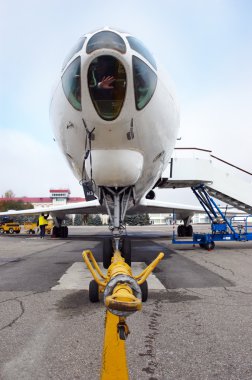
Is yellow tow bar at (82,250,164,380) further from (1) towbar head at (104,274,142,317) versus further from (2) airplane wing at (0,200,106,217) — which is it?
(2) airplane wing at (0,200,106,217)

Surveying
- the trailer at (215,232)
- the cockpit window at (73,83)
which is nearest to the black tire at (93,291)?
the cockpit window at (73,83)

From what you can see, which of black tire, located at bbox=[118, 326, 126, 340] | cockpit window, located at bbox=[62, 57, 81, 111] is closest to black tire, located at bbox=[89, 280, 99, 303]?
cockpit window, located at bbox=[62, 57, 81, 111]

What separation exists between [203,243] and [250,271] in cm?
532

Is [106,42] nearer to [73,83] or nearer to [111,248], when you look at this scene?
[73,83]

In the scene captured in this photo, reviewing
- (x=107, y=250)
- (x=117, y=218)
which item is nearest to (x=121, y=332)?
(x=117, y=218)

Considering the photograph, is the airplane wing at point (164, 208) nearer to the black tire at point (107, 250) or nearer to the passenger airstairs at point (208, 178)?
the passenger airstairs at point (208, 178)

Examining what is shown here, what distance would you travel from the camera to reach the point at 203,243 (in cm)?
1338

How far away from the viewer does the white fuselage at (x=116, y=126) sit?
4.56 metres

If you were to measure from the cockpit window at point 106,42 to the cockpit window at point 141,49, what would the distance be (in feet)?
0.61

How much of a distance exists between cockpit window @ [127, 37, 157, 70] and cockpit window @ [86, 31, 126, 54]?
19 centimetres

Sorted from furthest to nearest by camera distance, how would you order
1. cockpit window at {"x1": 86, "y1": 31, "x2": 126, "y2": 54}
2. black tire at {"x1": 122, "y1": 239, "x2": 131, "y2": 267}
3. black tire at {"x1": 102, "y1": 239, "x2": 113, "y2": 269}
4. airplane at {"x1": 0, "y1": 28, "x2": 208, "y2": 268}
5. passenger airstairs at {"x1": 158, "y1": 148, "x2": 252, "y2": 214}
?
1. passenger airstairs at {"x1": 158, "y1": 148, "x2": 252, "y2": 214}
2. black tire at {"x1": 102, "y1": 239, "x2": 113, "y2": 269}
3. black tire at {"x1": 122, "y1": 239, "x2": 131, "y2": 267}
4. airplane at {"x1": 0, "y1": 28, "x2": 208, "y2": 268}
5. cockpit window at {"x1": 86, "y1": 31, "x2": 126, "y2": 54}

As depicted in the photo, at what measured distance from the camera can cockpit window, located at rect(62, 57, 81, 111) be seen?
4.60 metres

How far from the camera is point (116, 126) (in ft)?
16.9

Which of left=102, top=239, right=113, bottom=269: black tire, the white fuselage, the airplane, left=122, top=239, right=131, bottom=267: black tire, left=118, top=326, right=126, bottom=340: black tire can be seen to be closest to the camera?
left=118, top=326, right=126, bottom=340: black tire
